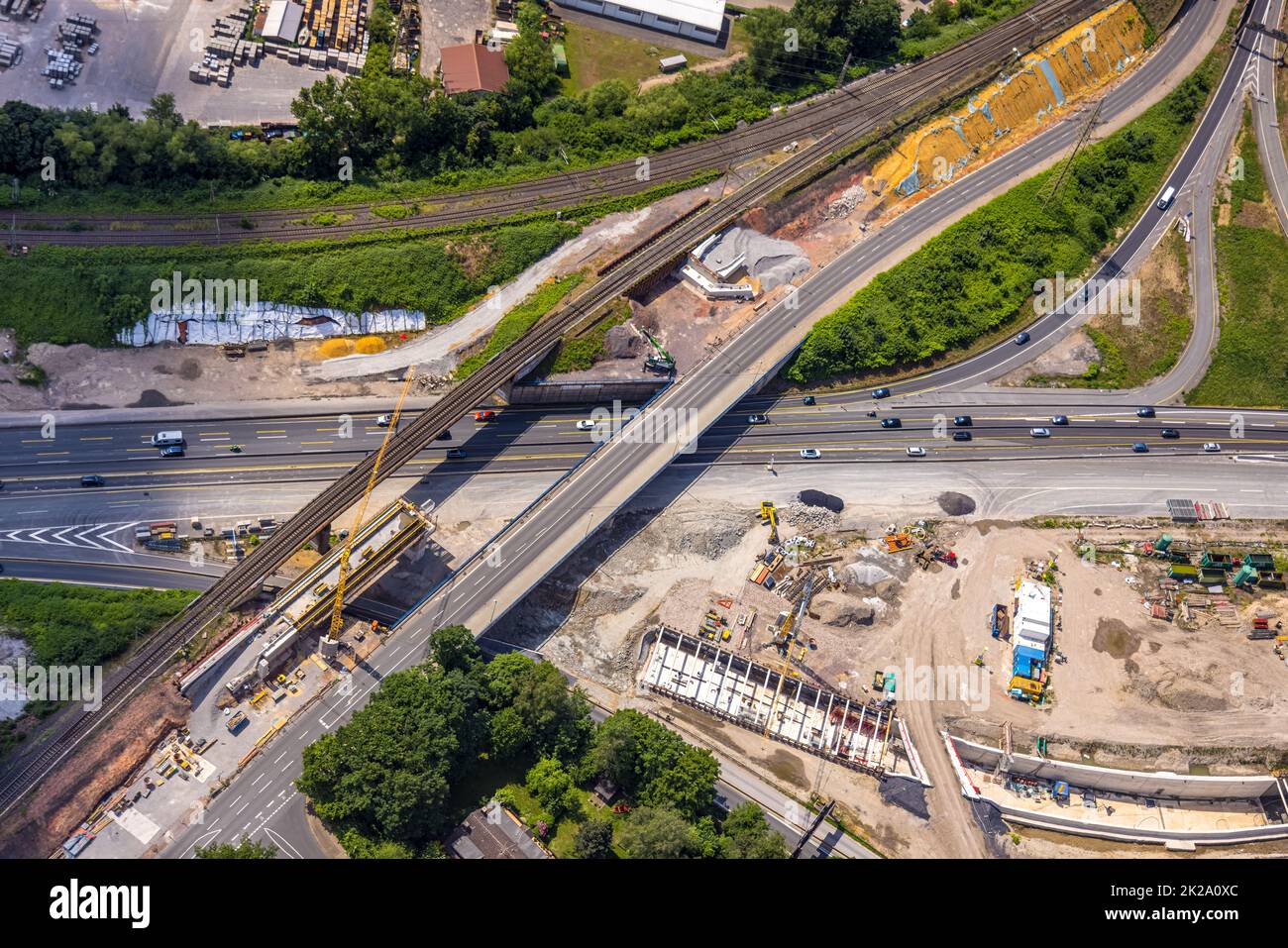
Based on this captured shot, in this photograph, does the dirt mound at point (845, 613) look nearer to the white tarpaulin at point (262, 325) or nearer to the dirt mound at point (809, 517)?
the dirt mound at point (809, 517)

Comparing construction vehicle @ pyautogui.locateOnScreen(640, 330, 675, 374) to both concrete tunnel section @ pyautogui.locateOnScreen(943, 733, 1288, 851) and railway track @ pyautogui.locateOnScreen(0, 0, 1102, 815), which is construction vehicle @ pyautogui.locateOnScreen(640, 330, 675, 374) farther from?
concrete tunnel section @ pyautogui.locateOnScreen(943, 733, 1288, 851)

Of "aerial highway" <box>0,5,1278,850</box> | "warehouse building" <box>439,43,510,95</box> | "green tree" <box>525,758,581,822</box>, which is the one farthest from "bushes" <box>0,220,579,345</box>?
"green tree" <box>525,758,581,822</box>

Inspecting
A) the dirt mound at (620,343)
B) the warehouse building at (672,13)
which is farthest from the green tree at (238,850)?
the warehouse building at (672,13)

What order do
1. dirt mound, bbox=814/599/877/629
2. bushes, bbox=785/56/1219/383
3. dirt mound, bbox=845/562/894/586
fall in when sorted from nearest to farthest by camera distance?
1. dirt mound, bbox=814/599/877/629
2. dirt mound, bbox=845/562/894/586
3. bushes, bbox=785/56/1219/383

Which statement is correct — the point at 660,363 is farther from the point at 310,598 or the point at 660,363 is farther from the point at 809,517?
the point at 310,598

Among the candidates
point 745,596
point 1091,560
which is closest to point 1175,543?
point 1091,560
